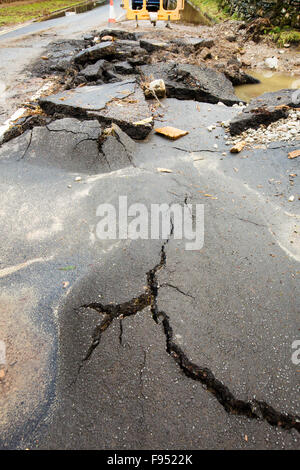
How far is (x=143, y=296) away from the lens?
2.06 m

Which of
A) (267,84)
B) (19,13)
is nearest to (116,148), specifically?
(267,84)

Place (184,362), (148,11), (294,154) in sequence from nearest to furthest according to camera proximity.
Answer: (184,362)
(294,154)
(148,11)

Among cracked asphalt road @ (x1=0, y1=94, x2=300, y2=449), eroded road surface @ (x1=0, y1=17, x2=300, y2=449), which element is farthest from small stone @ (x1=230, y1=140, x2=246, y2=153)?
cracked asphalt road @ (x1=0, y1=94, x2=300, y2=449)

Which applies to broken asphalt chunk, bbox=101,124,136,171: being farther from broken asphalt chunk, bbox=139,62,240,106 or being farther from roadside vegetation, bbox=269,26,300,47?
roadside vegetation, bbox=269,26,300,47

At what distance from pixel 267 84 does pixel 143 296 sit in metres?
7.10

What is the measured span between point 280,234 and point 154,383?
1.84 metres

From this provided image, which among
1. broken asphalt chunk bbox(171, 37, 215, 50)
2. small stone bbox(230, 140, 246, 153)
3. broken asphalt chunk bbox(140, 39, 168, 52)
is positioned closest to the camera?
small stone bbox(230, 140, 246, 153)

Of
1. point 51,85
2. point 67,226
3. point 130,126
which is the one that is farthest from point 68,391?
point 51,85

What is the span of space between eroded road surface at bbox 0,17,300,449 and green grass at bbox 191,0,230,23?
1431 cm

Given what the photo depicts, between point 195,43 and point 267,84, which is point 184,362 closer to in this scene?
point 267,84

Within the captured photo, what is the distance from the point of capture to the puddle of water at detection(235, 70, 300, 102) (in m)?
6.36

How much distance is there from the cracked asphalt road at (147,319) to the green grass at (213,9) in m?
15.8

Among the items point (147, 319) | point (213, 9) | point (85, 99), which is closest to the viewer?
point (147, 319)

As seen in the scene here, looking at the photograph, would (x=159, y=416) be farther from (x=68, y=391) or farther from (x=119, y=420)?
(x=68, y=391)
